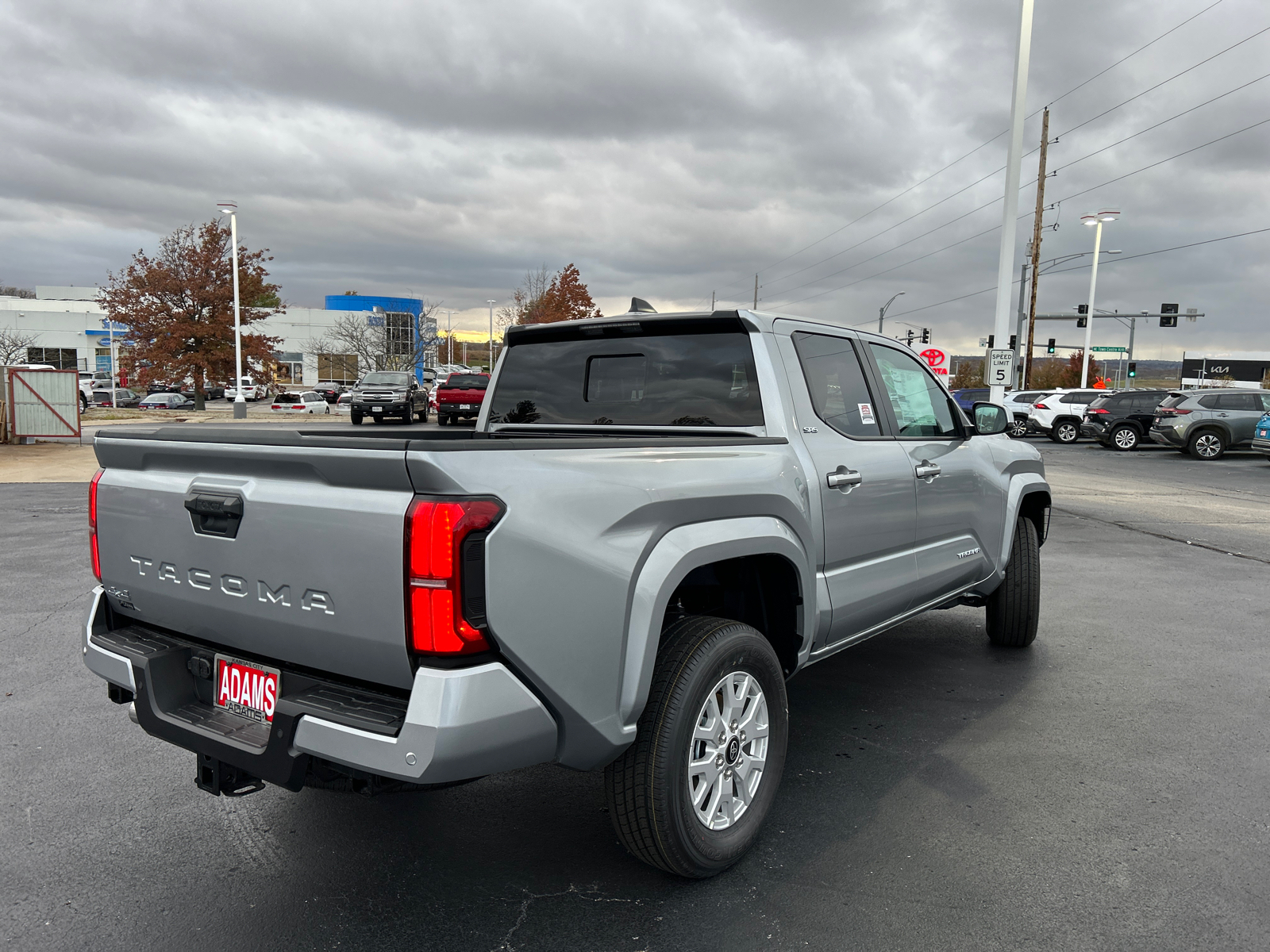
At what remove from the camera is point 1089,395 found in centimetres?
2883

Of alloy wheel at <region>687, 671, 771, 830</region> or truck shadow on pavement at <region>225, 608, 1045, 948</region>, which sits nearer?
truck shadow on pavement at <region>225, 608, 1045, 948</region>

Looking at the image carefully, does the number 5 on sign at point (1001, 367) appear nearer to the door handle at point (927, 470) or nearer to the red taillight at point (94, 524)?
the door handle at point (927, 470)

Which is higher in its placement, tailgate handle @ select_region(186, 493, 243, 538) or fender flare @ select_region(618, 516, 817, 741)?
tailgate handle @ select_region(186, 493, 243, 538)

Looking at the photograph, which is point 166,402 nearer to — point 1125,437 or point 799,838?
point 1125,437

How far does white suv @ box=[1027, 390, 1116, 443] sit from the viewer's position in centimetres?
2889

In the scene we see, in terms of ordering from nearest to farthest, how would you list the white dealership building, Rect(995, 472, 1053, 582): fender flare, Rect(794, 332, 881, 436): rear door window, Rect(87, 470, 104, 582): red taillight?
Rect(87, 470, 104, 582): red taillight < Rect(794, 332, 881, 436): rear door window < Rect(995, 472, 1053, 582): fender flare < the white dealership building

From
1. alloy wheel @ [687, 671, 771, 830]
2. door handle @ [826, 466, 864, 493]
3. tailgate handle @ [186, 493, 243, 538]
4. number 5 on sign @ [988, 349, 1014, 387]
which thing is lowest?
alloy wheel @ [687, 671, 771, 830]

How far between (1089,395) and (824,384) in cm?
2894

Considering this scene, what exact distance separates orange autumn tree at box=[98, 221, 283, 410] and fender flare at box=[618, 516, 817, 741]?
130ft

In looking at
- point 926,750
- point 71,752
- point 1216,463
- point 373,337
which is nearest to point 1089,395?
point 1216,463

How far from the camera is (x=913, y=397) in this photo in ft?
14.9

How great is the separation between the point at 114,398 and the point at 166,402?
16.6ft

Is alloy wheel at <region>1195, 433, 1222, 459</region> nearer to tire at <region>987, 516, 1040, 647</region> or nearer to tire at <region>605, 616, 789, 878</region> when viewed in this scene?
tire at <region>987, 516, 1040, 647</region>

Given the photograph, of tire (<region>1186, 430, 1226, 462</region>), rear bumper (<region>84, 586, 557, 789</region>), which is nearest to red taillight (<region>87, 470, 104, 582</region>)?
rear bumper (<region>84, 586, 557, 789</region>)
